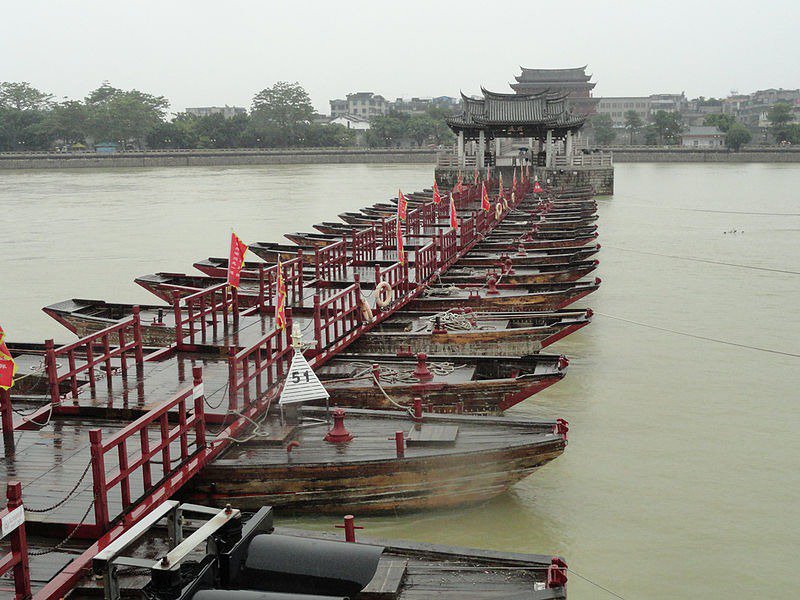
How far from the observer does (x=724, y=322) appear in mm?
17609

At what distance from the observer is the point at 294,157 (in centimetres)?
8644

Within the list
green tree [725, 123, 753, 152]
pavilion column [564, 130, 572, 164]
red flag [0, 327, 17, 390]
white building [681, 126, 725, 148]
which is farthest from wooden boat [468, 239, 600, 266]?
white building [681, 126, 725, 148]

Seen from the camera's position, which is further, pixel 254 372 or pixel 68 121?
pixel 68 121

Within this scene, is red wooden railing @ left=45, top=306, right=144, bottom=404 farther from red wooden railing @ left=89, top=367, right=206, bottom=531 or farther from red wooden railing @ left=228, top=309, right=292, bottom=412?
red wooden railing @ left=228, top=309, right=292, bottom=412

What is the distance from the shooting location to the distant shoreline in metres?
82.2

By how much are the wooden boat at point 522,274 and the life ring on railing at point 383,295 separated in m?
3.48

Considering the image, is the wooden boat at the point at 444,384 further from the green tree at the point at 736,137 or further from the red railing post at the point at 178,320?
the green tree at the point at 736,137

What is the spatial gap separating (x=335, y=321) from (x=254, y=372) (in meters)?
2.88

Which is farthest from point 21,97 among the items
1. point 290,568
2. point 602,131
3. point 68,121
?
point 290,568

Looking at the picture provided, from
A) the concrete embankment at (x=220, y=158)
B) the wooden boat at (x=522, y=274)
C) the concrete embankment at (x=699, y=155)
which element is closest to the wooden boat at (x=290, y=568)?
the wooden boat at (x=522, y=274)

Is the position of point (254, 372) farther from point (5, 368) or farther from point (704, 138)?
point (704, 138)

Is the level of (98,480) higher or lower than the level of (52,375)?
lower

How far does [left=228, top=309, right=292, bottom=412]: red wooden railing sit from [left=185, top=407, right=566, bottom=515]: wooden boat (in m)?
0.51

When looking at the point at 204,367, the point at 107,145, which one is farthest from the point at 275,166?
the point at 204,367
